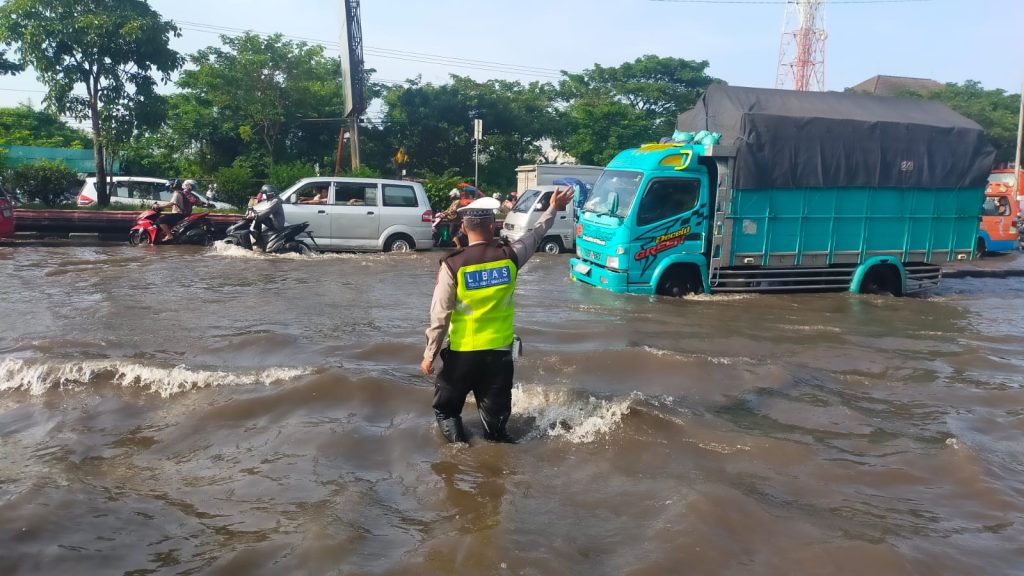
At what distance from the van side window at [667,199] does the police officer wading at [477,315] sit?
542 centimetres

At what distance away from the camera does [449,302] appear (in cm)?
462

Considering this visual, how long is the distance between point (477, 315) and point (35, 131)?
40.5 m

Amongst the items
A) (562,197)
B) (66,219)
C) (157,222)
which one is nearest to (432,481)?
(562,197)

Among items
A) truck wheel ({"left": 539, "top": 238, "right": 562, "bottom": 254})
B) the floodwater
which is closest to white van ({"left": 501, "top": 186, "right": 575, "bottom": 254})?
truck wheel ({"left": 539, "top": 238, "right": 562, "bottom": 254})

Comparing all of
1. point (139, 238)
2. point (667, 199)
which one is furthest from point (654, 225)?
point (139, 238)

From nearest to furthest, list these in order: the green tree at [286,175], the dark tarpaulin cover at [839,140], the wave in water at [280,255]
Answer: the dark tarpaulin cover at [839,140] < the wave in water at [280,255] < the green tree at [286,175]

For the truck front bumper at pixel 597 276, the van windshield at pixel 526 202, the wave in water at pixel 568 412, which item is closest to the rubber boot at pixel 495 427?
the wave in water at pixel 568 412

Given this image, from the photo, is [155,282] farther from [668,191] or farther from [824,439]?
[824,439]

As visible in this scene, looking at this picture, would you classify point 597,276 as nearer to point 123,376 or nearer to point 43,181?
point 123,376

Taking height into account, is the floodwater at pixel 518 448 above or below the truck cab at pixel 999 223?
below

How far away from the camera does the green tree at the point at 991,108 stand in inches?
1480

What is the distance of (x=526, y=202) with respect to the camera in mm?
17078

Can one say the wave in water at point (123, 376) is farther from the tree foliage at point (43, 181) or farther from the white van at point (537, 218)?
the tree foliage at point (43, 181)

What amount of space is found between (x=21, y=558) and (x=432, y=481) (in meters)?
2.08
